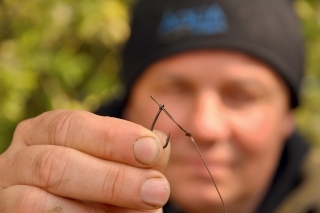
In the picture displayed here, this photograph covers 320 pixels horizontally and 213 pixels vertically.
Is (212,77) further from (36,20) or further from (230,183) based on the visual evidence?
(36,20)

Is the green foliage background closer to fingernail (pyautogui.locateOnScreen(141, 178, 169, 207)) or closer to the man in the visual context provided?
the man

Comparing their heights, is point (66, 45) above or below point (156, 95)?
above

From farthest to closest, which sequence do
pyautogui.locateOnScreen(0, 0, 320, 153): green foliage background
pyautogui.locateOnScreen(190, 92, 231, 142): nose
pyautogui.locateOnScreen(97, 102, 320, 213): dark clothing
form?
pyautogui.locateOnScreen(0, 0, 320, 153): green foliage background → pyautogui.locateOnScreen(97, 102, 320, 213): dark clothing → pyautogui.locateOnScreen(190, 92, 231, 142): nose

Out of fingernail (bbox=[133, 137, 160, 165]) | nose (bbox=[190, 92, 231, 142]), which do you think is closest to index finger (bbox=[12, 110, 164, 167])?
fingernail (bbox=[133, 137, 160, 165])

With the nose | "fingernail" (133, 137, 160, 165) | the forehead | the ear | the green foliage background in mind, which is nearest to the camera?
"fingernail" (133, 137, 160, 165)

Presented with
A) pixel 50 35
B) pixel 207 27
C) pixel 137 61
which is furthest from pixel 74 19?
pixel 207 27

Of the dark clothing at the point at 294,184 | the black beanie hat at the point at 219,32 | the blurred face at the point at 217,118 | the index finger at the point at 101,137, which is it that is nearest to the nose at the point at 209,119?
the blurred face at the point at 217,118

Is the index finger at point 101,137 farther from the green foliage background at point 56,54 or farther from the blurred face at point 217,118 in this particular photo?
the green foliage background at point 56,54
